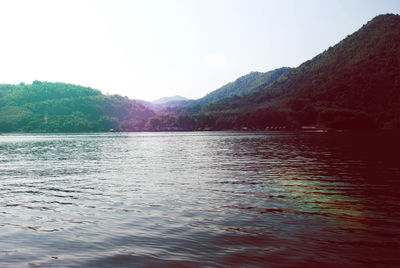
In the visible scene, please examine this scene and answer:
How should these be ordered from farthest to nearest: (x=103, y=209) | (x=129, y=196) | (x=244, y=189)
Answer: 1. (x=244, y=189)
2. (x=129, y=196)
3. (x=103, y=209)

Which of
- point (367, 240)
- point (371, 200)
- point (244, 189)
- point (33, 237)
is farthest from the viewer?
point (244, 189)

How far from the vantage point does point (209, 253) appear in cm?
1164

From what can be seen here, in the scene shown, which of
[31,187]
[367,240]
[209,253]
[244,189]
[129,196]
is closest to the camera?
[209,253]

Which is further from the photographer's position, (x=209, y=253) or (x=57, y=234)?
(x=57, y=234)

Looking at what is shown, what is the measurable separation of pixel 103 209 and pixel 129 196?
3774 mm

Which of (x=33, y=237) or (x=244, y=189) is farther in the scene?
(x=244, y=189)

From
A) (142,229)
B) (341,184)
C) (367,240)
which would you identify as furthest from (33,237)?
(341,184)

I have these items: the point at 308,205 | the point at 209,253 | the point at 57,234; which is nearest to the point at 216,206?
the point at 308,205

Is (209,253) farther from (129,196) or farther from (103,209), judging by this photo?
(129,196)

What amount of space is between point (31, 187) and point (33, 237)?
14.2 m

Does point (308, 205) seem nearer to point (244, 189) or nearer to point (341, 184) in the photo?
point (244, 189)

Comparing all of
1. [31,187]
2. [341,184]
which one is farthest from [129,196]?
[341,184]

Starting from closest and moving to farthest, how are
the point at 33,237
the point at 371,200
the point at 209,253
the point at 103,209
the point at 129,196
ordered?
the point at 209,253 < the point at 33,237 < the point at 103,209 < the point at 371,200 < the point at 129,196

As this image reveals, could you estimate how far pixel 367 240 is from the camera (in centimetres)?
1278
